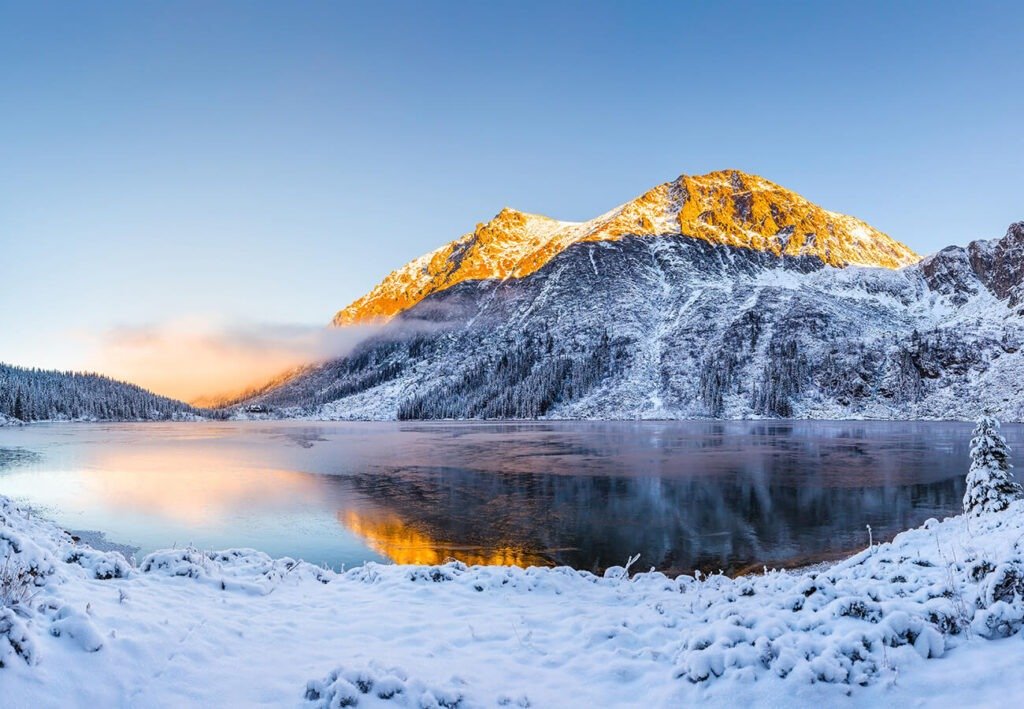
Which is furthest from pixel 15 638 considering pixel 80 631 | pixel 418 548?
pixel 418 548

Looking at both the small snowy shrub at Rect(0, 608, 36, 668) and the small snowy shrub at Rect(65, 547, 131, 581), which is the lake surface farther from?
the small snowy shrub at Rect(0, 608, 36, 668)

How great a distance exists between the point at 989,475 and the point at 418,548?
20.2 m

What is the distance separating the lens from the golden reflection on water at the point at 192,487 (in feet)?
103

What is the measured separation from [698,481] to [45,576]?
119ft

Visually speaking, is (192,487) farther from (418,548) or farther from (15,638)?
(15,638)

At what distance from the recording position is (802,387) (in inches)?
6688

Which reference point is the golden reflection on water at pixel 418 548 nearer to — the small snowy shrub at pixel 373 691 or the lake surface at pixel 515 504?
the lake surface at pixel 515 504

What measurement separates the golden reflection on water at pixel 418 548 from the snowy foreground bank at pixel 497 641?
8.22 meters

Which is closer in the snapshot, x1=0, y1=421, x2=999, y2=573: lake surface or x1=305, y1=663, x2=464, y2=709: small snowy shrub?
x1=305, y1=663, x2=464, y2=709: small snowy shrub

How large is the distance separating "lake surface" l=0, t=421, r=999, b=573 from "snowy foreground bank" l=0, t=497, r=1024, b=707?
29.5ft

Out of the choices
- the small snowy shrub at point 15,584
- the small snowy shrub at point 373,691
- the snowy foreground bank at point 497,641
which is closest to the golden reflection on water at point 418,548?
the snowy foreground bank at point 497,641

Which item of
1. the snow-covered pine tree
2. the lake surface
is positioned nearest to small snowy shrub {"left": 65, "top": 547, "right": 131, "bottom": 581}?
the lake surface

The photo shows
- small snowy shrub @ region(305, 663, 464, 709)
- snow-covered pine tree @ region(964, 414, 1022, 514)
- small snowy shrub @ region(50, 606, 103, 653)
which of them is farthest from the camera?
snow-covered pine tree @ region(964, 414, 1022, 514)

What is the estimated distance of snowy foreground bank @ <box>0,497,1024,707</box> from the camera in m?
6.49
